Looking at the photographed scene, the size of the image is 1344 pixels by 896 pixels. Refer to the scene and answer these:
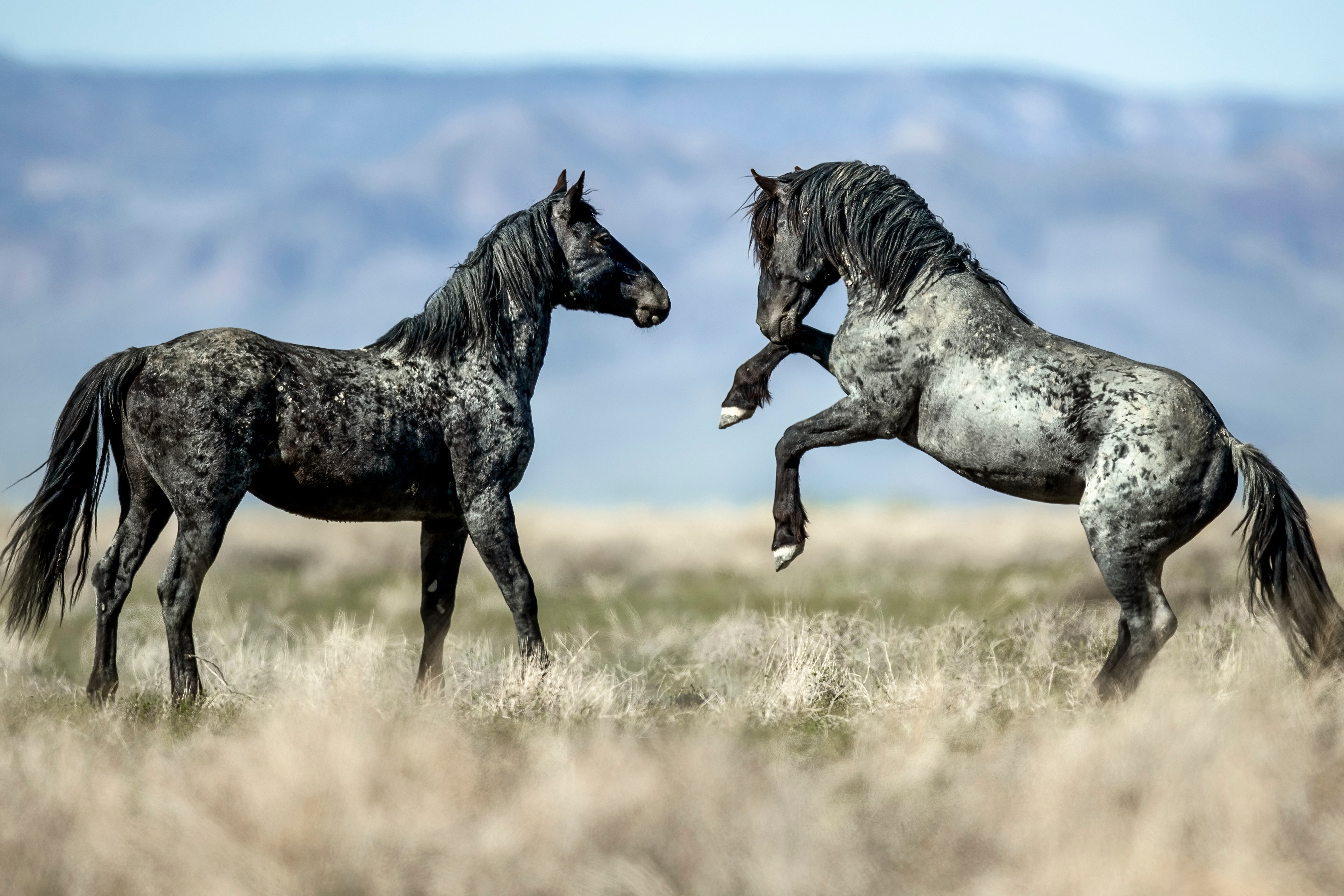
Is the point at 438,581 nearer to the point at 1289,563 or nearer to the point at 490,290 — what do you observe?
the point at 490,290

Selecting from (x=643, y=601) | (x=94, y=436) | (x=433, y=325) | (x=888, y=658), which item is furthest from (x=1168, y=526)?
(x=643, y=601)

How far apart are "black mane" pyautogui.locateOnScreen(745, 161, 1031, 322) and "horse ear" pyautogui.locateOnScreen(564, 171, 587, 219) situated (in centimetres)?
112

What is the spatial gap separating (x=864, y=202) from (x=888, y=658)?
2.88 meters

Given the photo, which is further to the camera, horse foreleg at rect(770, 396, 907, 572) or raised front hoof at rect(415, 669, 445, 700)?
horse foreleg at rect(770, 396, 907, 572)

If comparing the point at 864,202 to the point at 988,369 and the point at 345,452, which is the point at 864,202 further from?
the point at 345,452

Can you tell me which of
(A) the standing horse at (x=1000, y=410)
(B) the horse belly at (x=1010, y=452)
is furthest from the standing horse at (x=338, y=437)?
(B) the horse belly at (x=1010, y=452)

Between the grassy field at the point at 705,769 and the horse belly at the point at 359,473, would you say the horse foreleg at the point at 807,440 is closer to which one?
the grassy field at the point at 705,769

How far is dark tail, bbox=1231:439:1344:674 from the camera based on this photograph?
7379 mm

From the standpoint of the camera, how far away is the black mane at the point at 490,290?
7.86 meters

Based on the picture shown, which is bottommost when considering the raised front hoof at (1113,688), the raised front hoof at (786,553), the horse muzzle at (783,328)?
the raised front hoof at (1113,688)

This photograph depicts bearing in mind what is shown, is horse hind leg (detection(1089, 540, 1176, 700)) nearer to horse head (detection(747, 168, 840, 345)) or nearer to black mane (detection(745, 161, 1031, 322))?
black mane (detection(745, 161, 1031, 322))

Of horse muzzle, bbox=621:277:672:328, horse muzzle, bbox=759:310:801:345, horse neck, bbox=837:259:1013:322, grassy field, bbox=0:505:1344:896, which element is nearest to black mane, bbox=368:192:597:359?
horse muzzle, bbox=621:277:672:328

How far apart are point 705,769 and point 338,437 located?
2.95m

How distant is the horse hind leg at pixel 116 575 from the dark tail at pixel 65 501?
180mm
